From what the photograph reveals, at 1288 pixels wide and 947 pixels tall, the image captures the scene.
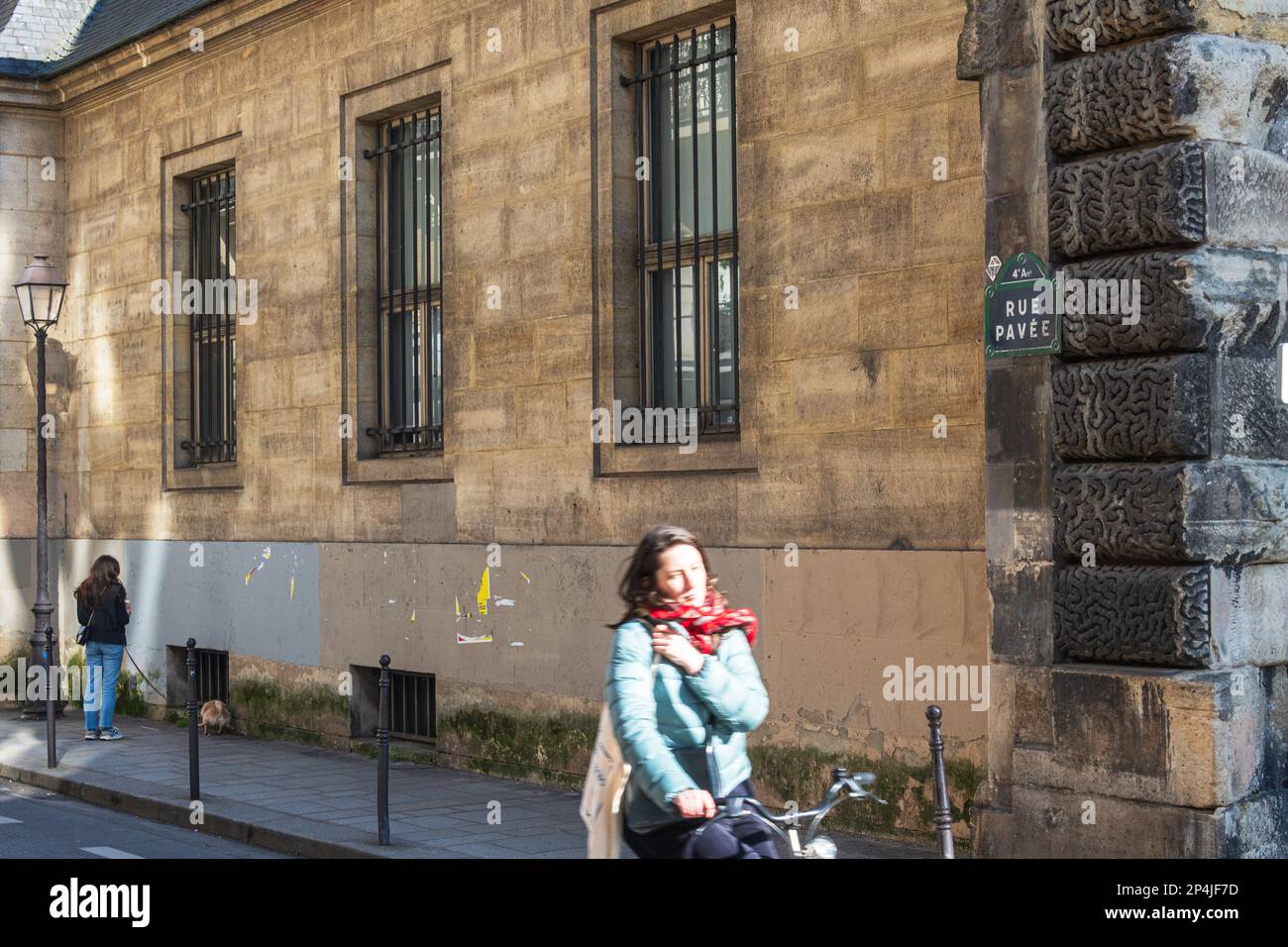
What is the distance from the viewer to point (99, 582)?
14.9 metres

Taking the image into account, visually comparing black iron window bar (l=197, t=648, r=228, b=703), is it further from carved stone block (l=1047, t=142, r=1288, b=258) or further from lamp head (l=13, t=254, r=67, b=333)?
carved stone block (l=1047, t=142, r=1288, b=258)

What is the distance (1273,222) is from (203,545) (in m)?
10.9

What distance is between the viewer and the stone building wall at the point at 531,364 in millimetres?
9531

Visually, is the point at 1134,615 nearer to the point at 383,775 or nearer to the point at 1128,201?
the point at 1128,201

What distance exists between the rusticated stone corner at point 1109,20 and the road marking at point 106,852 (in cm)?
689

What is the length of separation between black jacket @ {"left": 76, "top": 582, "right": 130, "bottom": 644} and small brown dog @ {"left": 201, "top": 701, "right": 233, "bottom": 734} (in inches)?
38.9

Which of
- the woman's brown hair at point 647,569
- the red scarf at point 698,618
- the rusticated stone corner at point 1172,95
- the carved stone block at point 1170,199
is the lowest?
the red scarf at point 698,618

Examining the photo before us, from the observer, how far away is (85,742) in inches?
594

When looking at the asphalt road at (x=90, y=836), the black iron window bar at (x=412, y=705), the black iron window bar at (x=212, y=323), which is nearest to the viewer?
the asphalt road at (x=90, y=836)

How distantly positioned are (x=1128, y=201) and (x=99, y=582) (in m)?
10.2

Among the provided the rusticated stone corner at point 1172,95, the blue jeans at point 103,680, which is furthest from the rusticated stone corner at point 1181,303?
the blue jeans at point 103,680

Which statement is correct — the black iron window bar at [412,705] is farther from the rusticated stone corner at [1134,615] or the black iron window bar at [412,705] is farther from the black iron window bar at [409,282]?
the rusticated stone corner at [1134,615]

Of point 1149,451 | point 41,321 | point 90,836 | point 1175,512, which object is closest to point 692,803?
point 1175,512
